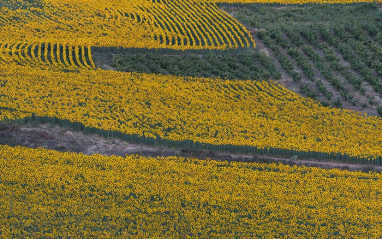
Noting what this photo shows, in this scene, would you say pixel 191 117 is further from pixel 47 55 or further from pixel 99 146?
pixel 47 55

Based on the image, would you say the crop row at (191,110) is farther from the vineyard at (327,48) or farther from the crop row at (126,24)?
the crop row at (126,24)

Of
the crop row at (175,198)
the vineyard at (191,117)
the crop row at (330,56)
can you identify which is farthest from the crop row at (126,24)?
the crop row at (175,198)

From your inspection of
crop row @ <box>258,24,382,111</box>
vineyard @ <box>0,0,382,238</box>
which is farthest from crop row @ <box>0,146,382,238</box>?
crop row @ <box>258,24,382,111</box>

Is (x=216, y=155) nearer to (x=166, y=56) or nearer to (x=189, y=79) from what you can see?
(x=189, y=79)

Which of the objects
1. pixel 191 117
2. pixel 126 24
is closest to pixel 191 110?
pixel 191 117

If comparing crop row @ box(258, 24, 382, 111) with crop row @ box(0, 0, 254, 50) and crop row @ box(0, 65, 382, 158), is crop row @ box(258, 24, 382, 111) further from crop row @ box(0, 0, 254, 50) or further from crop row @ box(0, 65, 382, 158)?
crop row @ box(0, 65, 382, 158)
